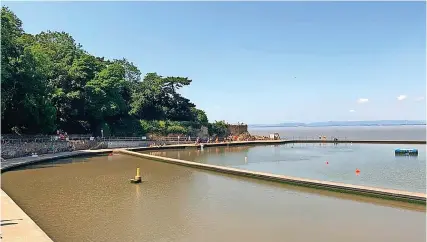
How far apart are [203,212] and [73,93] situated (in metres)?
29.1

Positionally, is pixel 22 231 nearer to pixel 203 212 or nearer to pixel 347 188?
pixel 203 212

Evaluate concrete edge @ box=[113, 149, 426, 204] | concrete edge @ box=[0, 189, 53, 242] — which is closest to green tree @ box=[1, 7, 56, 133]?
concrete edge @ box=[0, 189, 53, 242]

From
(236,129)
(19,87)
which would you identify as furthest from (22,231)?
(236,129)

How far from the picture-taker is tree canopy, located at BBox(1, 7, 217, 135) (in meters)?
25.7

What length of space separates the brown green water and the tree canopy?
382 inches

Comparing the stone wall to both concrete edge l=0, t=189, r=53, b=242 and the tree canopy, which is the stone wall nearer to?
the tree canopy

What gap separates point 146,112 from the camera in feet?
158

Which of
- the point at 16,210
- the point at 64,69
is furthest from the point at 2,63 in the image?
the point at 16,210

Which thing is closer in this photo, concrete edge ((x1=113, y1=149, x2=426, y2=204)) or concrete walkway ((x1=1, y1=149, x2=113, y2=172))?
concrete edge ((x1=113, y1=149, x2=426, y2=204))

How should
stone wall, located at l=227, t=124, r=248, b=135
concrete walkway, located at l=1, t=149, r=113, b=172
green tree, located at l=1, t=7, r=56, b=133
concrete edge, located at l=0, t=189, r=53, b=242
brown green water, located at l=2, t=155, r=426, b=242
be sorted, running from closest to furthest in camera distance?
concrete edge, located at l=0, t=189, r=53, b=242
brown green water, located at l=2, t=155, r=426, b=242
concrete walkway, located at l=1, t=149, r=113, b=172
green tree, located at l=1, t=7, r=56, b=133
stone wall, located at l=227, t=124, r=248, b=135

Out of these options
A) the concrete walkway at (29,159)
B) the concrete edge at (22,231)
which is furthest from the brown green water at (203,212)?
the concrete walkway at (29,159)

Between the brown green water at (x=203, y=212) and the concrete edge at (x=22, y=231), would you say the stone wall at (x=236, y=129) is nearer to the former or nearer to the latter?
the brown green water at (x=203, y=212)

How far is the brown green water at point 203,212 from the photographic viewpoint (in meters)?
9.60

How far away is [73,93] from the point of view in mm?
36375
